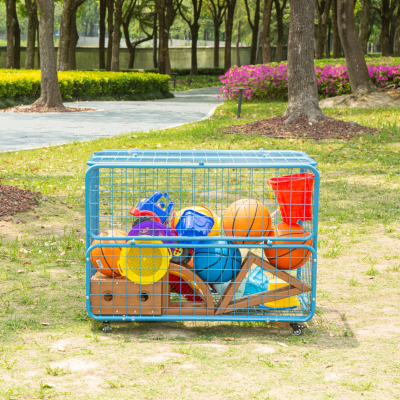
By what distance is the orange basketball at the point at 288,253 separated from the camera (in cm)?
383

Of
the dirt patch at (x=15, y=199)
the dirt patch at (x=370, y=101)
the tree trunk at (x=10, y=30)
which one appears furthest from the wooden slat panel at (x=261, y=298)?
the tree trunk at (x=10, y=30)

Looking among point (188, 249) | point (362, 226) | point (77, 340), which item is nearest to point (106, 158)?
point (188, 249)

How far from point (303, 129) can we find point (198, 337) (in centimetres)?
895

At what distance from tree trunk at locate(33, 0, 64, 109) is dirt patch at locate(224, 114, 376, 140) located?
6.83 meters

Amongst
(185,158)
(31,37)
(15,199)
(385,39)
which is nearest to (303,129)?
(15,199)

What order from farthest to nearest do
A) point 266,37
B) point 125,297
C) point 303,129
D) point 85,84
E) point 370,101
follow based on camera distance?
point 266,37
point 85,84
point 370,101
point 303,129
point 125,297

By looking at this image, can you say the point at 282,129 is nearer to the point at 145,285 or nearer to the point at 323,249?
the point at 323,249

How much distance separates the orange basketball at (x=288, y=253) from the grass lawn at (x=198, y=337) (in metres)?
0.46

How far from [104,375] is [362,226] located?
12.9ft

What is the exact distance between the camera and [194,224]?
381 cm

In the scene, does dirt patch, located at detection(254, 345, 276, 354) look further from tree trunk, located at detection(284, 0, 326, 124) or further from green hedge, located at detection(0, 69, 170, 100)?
green hedge, located at detection(0, 69, 170, 100)

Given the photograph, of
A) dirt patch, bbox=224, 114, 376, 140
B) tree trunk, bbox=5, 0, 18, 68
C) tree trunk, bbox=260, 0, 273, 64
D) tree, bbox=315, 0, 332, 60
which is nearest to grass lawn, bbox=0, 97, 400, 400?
dirt patch, bbox=224, 114, 376, 140

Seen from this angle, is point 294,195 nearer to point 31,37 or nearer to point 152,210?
point 152,210

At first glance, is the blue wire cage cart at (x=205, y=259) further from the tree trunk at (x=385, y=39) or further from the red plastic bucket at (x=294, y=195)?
the tree trunk at (x=385, y=39)
